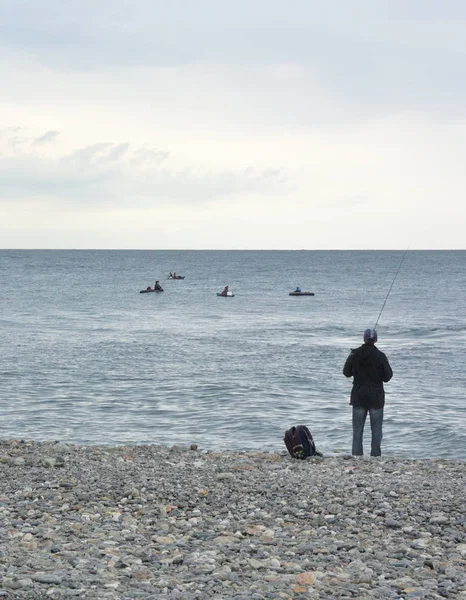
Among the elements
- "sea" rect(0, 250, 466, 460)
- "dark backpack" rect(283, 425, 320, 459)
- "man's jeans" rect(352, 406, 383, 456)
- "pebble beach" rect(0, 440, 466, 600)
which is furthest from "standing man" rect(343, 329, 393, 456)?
Answer: "sea" rect(0, 250, 466, 460)

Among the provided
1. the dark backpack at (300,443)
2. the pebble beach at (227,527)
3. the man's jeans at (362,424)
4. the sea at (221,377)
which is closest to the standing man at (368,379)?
the man's jeans at (362,424)

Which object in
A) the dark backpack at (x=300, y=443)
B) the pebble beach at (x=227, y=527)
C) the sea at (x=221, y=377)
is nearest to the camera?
the pebble beach at (x=227, y=527)

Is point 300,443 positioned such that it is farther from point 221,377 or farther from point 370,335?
point 221,377

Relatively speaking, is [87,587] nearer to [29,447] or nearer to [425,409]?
[29,447]

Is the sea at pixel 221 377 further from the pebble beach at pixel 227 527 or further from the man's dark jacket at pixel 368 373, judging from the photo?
the pebble beach at pixel 227 527

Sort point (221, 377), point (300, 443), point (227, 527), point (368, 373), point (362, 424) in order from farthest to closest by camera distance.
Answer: point (221, 377)
point (362, 424)
point (368, 373)
point (300, 443)
point (227, 527)

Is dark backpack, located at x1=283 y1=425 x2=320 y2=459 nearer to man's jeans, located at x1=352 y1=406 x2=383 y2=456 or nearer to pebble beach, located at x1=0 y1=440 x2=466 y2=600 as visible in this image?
pebble beach, located at x1=0 y1=440 x2=466 y2=600

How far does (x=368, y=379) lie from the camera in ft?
45.1

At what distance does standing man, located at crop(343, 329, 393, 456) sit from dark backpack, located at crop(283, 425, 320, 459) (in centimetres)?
98

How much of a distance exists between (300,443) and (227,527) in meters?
4.30

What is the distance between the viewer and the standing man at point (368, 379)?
44.5 ft

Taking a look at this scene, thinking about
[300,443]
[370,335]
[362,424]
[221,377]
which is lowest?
[221,377]

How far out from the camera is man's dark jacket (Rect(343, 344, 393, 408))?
1358cm

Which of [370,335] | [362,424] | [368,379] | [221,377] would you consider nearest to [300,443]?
[362,424]
